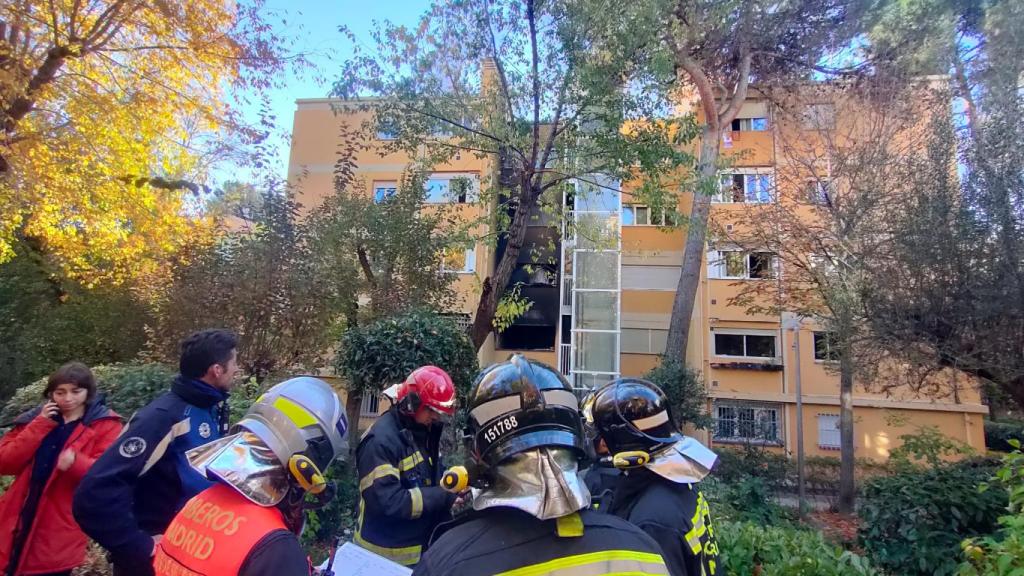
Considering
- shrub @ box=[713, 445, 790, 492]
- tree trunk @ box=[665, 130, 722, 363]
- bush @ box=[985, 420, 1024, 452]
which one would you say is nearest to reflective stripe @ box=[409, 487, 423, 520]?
shrub @ box=[713, 445, 790, 492]

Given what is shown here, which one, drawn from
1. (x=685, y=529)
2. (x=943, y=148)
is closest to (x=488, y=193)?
(x=943, y=148)

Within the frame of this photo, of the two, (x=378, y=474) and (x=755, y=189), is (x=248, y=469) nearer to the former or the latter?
(x=378, y=474)

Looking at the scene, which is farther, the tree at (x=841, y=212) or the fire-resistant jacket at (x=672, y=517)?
the tree at (x=841, y=212)

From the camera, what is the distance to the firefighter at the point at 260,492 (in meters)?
1.38

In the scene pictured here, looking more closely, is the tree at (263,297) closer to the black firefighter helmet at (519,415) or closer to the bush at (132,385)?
the bush at (132,385)

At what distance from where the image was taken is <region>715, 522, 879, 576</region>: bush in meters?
2.99

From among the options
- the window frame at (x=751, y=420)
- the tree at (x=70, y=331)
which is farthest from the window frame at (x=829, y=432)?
the tree at (x=70, y=331)

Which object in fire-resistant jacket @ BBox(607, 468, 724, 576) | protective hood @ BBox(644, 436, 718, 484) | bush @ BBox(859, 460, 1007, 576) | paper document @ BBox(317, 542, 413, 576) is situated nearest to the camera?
fire-resistant jacket @ BBox(607, 468, 724, 576)

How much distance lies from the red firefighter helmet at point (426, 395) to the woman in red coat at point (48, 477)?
1.68 metres

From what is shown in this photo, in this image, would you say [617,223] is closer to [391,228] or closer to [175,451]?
[391,228]

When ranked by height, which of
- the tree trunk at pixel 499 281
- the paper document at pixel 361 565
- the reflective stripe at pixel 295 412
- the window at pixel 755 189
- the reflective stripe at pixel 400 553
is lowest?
the reflective stripe at pixel 400 553

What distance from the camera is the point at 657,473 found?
2.03m

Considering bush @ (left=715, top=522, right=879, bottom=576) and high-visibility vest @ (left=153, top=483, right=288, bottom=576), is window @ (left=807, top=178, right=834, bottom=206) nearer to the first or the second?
bush @ (left=715, top=522, right=879, bottom=576)

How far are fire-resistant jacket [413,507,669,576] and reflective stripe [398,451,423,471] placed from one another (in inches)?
63.7
